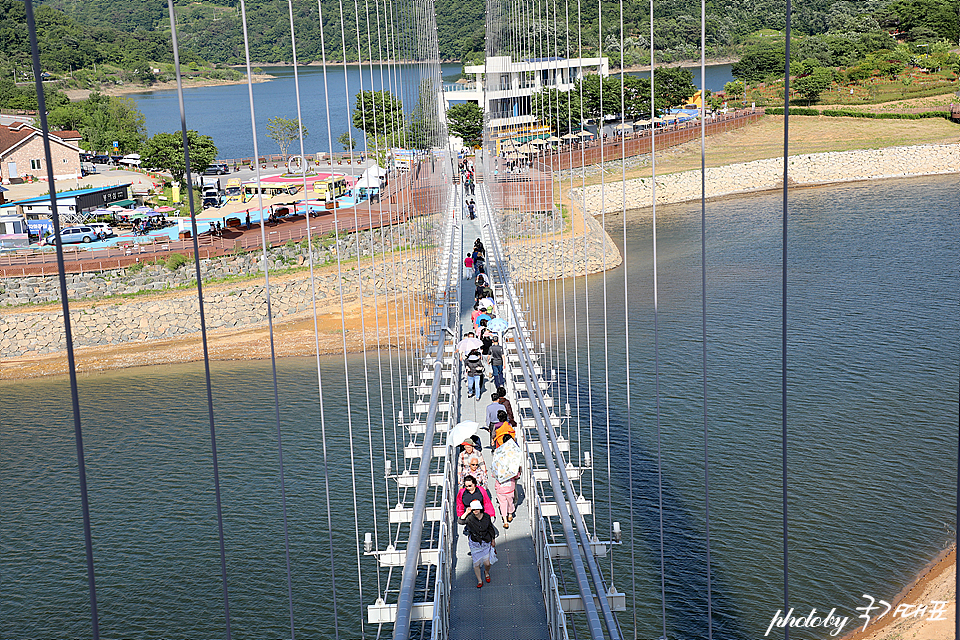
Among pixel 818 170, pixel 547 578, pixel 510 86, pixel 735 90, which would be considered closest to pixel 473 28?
pixel 735 90

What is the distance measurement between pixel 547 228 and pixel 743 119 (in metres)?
27.8

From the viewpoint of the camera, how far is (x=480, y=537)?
881cm

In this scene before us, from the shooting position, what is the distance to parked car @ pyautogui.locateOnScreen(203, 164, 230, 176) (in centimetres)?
5319

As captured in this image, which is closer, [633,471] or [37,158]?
[633,471]

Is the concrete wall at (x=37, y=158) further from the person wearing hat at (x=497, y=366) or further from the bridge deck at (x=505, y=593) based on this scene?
the bridge deck at (x=505, y=593)

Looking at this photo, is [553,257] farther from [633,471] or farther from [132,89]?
[132,89]

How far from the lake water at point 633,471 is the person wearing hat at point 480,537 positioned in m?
2.41

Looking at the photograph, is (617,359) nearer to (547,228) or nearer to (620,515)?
(620,515)

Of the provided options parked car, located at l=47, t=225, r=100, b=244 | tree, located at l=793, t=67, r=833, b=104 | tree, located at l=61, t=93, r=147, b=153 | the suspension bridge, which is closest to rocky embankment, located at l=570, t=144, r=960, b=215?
tree, located at l=793, t=67, r=833, b=104

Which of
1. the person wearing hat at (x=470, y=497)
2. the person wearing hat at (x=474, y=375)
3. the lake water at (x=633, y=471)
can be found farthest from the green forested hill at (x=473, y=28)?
the person wearing hat at (x=470, y=497)

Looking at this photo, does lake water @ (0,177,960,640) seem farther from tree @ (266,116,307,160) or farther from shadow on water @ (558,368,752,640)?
tree @ (266,116,307,160)

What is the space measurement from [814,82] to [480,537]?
204 feet

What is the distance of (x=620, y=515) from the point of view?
1499 centimetres

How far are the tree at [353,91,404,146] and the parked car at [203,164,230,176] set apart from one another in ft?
30.1
